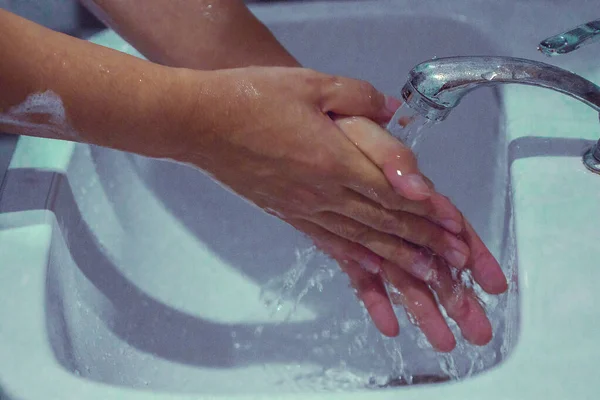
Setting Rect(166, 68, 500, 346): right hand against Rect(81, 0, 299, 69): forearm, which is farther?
Rect(81, 0, 299, 69): forearm

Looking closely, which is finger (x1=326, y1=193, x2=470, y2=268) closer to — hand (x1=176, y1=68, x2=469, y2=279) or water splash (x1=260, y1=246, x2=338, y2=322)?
hand (x1=176, y1=68, x2=469, y2=279)

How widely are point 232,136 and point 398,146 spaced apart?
14 centimetres

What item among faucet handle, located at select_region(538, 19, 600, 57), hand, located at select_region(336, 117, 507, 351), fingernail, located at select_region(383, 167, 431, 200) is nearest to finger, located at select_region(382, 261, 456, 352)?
hand, located at select_region(336, 117, 507, 351)

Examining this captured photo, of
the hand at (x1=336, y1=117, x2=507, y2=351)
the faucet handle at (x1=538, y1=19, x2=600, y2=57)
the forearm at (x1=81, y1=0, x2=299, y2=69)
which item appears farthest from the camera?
the forearm at (x1=81, y1=0, x2=299, y2=69)

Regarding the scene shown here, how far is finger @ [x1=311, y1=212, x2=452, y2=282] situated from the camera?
572 millimetres

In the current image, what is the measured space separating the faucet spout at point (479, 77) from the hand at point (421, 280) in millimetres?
75

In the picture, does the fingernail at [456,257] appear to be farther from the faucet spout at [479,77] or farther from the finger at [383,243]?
the faucet spout at [479,77]

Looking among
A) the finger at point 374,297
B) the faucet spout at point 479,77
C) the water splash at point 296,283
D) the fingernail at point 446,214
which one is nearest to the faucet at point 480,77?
the faucet spout at point 479,77

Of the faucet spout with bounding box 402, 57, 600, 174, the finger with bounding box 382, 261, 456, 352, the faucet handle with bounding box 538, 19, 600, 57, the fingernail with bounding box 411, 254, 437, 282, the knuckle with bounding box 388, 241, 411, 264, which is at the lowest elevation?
the finger with bounding box 382, 261, 456, 352

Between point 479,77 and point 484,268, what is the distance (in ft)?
0.59

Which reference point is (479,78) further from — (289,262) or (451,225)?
(289,262)

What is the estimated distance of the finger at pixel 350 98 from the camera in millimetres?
551

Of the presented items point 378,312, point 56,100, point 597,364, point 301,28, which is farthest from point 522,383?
point 301,28

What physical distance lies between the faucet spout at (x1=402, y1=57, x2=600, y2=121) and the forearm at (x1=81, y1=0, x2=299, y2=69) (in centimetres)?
25
